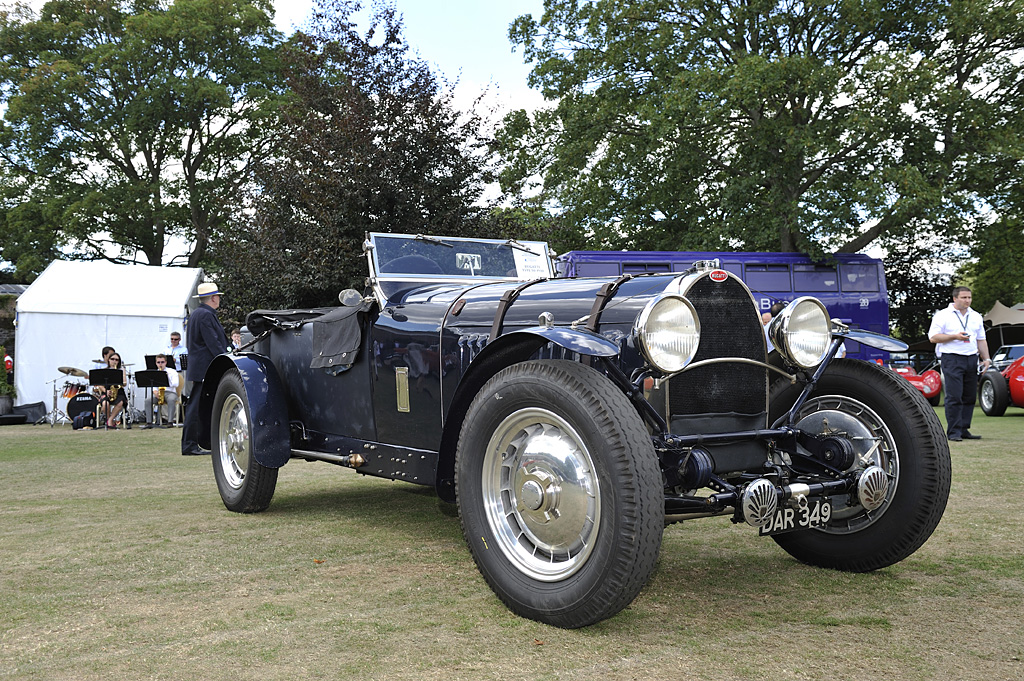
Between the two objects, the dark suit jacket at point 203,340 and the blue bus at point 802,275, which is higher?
the blue bus at point 802,275

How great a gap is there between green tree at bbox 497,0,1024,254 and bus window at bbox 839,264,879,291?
0.69 metres

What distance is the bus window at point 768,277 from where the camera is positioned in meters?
19.1

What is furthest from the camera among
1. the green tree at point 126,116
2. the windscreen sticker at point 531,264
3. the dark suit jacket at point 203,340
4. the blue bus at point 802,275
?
the green tree at point 126,116

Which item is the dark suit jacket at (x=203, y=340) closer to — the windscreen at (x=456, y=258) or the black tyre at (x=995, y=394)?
the windscreen at (x=456, y=258)

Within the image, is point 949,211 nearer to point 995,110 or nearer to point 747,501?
point 995,110

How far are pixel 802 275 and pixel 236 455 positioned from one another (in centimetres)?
1667

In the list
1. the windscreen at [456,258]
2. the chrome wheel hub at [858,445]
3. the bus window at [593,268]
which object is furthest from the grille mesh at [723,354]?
the bus window at [593,268]

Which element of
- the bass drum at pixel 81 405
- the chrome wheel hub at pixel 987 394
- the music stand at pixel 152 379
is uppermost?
the music stand at pixel 152 379

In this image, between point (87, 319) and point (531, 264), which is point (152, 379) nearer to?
point (87, 319)

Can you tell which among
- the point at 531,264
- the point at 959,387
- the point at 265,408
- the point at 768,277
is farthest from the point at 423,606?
the point at 768,277

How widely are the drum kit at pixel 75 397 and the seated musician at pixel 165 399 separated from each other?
1.21 feet

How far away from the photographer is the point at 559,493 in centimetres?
317

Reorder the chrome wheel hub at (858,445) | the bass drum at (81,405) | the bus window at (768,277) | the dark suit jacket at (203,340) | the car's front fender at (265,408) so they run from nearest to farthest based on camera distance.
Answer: the chrome wheel hub at (858,445)
the car's front fender at (265,408)
the dark suit jacket at (203,340)
the bass drum at (81,405)
the bus window at (768,277)

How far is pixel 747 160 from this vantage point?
835 inches
